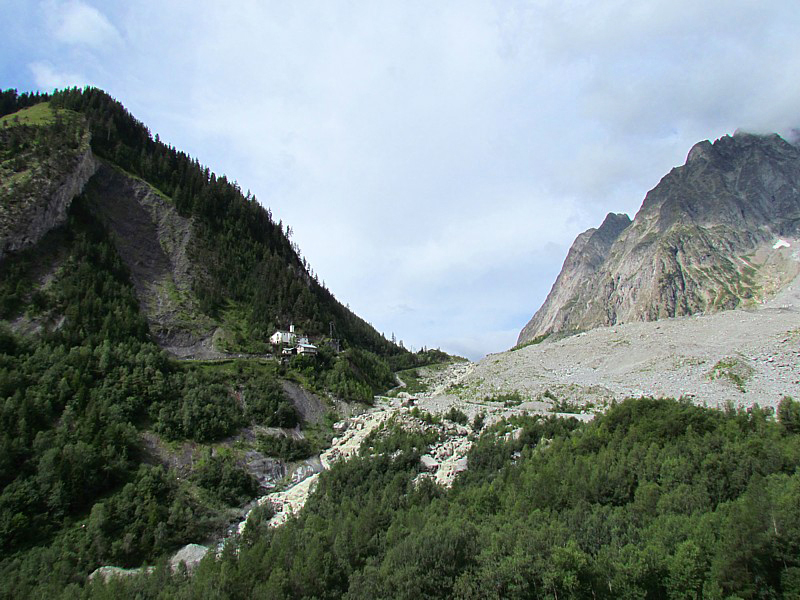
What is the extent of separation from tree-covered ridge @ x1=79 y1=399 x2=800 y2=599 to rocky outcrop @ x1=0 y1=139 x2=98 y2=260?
181 ft

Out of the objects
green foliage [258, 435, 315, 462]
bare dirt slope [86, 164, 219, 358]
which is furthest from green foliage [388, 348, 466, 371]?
green foliage [258, 435, 315, 462]

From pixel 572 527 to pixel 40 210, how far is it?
247 ft

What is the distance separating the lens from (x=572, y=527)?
2131 cm

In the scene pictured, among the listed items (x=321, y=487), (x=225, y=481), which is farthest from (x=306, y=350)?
(x=321, y=487)

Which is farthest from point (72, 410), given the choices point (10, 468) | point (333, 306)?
point (333, 306)

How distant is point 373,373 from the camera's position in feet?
274

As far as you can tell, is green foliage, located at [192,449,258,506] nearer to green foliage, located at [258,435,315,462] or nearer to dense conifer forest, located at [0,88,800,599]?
dense conifer forest, located at [0,88,800,599]

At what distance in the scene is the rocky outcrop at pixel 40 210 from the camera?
2303 inches

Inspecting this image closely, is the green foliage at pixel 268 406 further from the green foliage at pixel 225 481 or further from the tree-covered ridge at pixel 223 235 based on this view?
the tree-covered ridge at pixel 223 235

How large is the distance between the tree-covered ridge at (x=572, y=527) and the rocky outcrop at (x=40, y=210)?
5512 centimetres

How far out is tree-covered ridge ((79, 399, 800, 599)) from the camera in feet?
55.7

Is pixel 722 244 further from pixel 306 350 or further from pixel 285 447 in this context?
pixel 285 447

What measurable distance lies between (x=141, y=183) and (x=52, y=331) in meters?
45.4

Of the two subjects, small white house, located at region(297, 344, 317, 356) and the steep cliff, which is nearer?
the steep cliff
